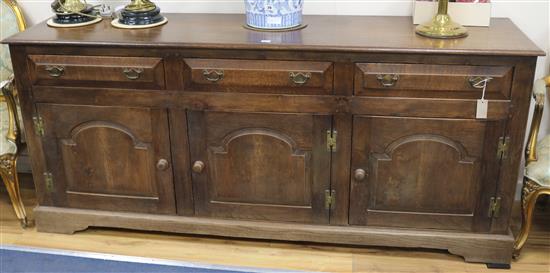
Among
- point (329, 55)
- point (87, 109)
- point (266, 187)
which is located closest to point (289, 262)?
point (266, 187)

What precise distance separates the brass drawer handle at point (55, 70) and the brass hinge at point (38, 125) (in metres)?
0.18

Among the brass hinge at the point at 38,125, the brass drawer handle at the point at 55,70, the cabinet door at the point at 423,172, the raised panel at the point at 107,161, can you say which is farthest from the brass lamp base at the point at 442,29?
the brass hinge at the point at 38,125

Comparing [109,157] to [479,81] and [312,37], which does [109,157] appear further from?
[479,81]

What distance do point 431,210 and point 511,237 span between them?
0.29 m

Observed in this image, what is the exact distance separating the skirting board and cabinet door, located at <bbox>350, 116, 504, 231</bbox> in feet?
0.13

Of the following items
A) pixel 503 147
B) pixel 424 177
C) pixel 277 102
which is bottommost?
pixel 424 177

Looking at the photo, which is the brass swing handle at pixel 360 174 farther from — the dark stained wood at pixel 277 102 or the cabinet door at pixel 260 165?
the dark stained wood at pixel 277 102

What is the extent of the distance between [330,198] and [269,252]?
0.31 metres

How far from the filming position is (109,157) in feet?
6.75

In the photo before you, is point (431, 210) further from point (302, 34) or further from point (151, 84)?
point (151, 84)

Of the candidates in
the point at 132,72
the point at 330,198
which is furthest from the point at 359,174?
the point at 132,72

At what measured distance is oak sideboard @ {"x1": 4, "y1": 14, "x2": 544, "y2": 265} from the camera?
1786 millimetres

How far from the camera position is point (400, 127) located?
72.9 inches

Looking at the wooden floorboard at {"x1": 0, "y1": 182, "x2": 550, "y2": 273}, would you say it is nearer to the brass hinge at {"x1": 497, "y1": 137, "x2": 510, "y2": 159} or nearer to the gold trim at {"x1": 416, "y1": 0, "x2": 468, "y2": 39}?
the brass hinge at {"x1": 497, "y1": 137, "x2": 510, "y2": 159}
